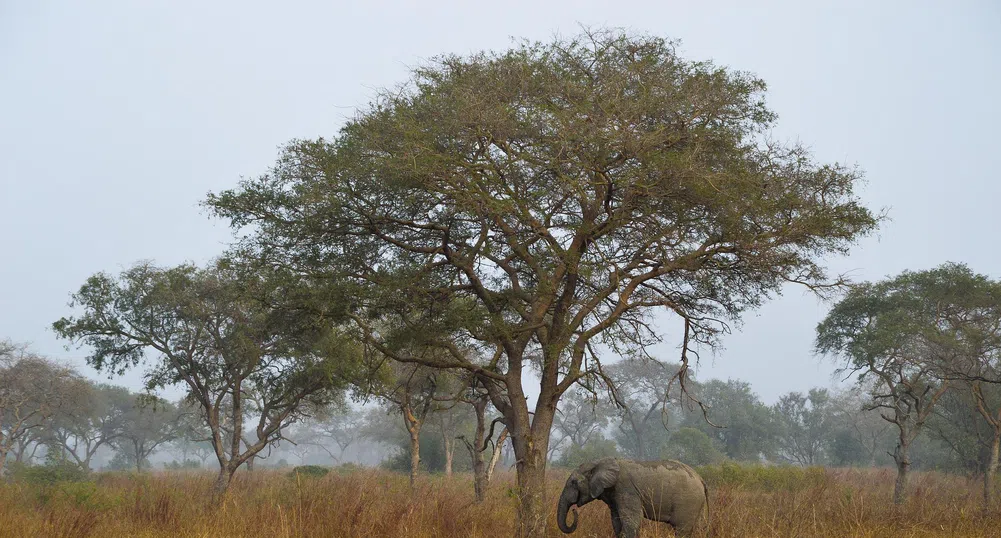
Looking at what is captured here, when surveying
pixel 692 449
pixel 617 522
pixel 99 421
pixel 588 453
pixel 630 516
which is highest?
pixel 99 421

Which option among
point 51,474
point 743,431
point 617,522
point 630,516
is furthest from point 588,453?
point 630,516

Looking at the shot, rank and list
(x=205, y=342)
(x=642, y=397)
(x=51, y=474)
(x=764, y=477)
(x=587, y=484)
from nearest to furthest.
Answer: (x=587, y=484), (x=205, y=342), (x=764, y=477), (x=51, y=474), (x=642, y=397)

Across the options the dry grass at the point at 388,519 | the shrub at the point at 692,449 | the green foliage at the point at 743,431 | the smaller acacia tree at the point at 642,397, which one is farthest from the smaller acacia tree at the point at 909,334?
the smaller acacia tree at the point at 642,397

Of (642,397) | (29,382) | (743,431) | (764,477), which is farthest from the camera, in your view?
(642,397)

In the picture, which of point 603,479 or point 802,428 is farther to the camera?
point 802,428

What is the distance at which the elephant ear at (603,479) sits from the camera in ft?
36.5

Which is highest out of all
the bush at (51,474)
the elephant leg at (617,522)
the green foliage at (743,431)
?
the green foliage at (743,431)

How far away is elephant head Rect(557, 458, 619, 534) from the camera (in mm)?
11141

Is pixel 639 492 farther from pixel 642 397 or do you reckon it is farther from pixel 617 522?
pixel 642 397

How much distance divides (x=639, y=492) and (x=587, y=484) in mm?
834

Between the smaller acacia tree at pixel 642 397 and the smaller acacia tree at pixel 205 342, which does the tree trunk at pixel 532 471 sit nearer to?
the smaller acacia tree at pixel 205 342

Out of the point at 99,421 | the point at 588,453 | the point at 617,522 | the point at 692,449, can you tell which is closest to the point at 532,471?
the point at 617,522

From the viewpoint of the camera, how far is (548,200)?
12359 mm

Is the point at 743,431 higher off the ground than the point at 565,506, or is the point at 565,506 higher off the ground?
the point at 743,431
